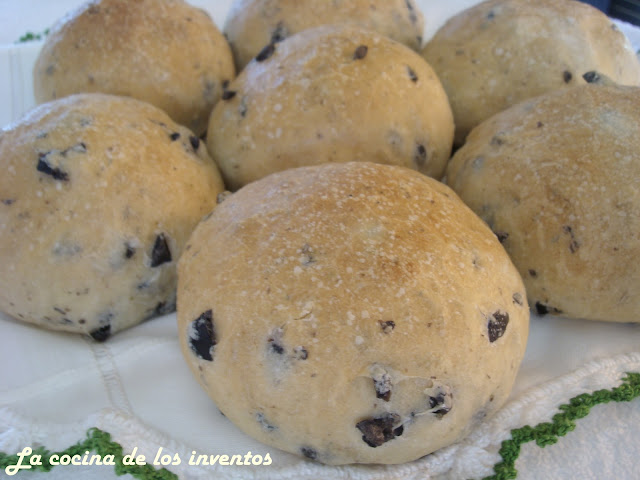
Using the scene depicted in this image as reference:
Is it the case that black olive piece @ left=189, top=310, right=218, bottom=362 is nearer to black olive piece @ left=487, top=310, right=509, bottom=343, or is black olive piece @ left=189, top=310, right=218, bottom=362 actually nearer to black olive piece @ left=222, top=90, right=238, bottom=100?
black olive piece @ left=487, top=310, right=509, bottom=343

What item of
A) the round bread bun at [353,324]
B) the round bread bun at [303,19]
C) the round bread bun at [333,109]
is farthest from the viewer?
the round bread bun at [303,19]

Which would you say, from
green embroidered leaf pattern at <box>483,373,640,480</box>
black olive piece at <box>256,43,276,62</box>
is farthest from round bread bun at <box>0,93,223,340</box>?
green embroidered leaf pattern at <box>483,373,640,480</box>

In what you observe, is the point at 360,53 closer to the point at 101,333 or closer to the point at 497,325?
the point at 497,325

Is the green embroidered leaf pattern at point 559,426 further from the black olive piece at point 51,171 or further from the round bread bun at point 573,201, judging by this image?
the black olive piece at point 51,171

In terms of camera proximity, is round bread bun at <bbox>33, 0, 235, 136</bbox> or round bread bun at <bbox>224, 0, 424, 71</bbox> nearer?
round bread bun at <bbox>33, 0, 235, 136</bbox>

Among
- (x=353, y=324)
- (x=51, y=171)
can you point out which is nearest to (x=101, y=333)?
(x=51, y=171)

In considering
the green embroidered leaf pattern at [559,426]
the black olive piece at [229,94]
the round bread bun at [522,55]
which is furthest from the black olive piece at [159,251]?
the round bread bun at [522,55]
